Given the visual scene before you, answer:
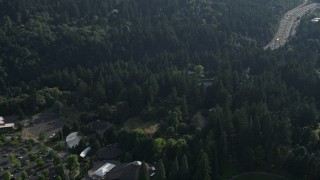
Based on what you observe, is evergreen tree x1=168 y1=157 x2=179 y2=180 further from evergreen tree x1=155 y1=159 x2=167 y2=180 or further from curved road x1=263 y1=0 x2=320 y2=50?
curved road x1=263 y1=0 x2=320 y2=50

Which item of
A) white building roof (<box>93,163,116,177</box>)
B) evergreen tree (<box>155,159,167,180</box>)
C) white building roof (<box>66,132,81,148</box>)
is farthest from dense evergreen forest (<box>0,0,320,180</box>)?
white building roof (<box>66,132,81,148</box>)

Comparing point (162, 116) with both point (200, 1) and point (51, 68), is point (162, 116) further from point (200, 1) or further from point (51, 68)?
point (200, 1)

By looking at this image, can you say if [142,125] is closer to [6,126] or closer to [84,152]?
[84,152]

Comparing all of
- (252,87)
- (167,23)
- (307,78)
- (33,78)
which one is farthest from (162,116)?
(167,23)

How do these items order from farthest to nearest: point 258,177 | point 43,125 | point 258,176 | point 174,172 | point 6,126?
point 43,125, point 6,126, point 258,176, point 258,177, point 174,172

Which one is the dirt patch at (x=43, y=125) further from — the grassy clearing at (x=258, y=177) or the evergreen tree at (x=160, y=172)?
the grassy clearing at (x=258, y=177)

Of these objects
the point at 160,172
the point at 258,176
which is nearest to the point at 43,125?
the point at 160,172
